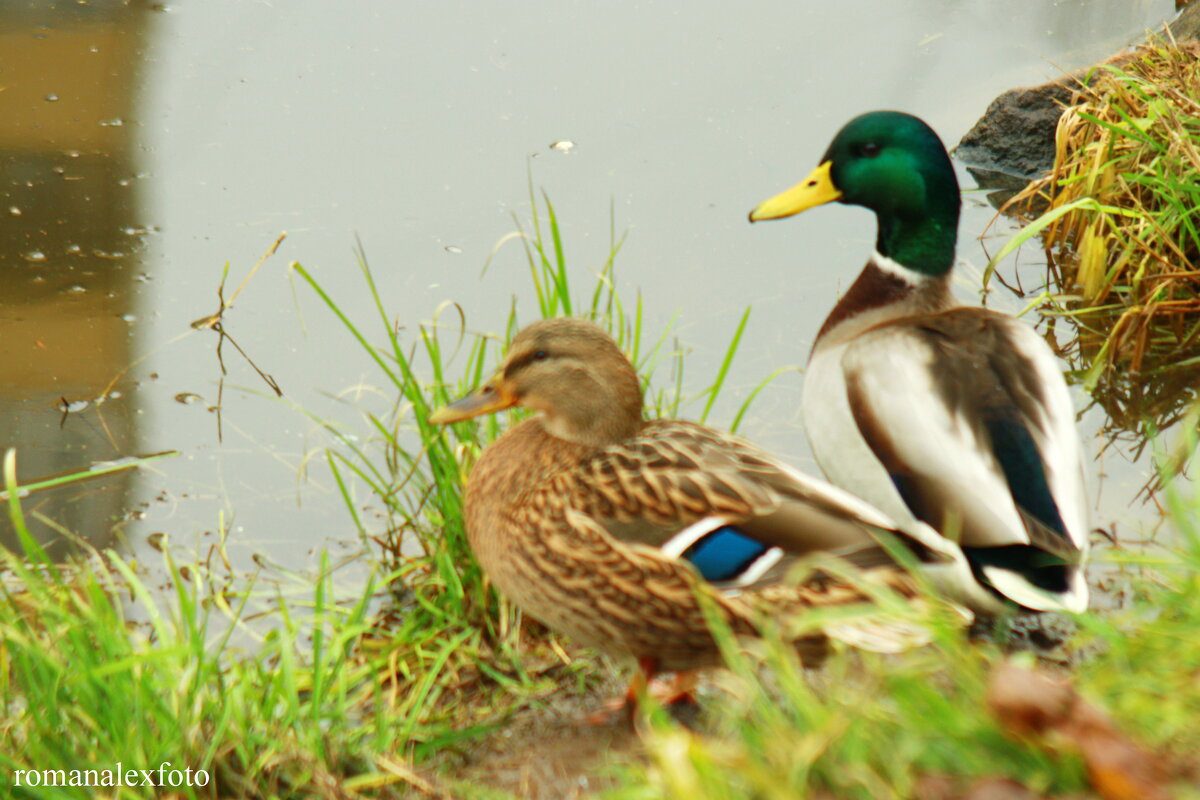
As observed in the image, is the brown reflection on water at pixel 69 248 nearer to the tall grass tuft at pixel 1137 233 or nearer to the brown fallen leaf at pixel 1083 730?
the brown fallen leaf at pixel 1083 730

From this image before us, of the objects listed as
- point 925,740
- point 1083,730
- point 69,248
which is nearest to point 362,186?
point 69,248

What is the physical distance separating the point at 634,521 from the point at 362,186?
277 centimetres

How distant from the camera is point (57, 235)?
4.69 meters

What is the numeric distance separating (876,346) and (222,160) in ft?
10.0

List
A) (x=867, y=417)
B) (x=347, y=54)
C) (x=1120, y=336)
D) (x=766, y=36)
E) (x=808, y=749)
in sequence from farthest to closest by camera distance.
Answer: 1. (x=766, y=36)
2. (x=347, y=54)
3. (x=1120, y=336)
4. (x=867, y=417)
5. (x=808, y=749)

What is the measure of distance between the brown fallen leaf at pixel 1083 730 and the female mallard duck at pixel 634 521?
80 cm

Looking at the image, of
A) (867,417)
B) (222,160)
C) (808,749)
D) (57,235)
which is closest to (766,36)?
(222,160)

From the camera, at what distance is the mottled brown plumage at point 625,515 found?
8.44 ft

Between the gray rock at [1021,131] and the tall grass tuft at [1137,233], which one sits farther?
the gray rock at [1021,131]

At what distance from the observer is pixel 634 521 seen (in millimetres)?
2672

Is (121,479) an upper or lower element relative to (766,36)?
lower

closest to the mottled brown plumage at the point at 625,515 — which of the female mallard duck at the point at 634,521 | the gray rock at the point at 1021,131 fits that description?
the female mallard duck at the point at 634,521

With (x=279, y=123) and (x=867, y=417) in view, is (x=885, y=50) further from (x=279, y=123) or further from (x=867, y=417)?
(x=867, y=417)

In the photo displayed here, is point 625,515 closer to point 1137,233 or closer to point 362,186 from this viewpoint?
point 1137,233
